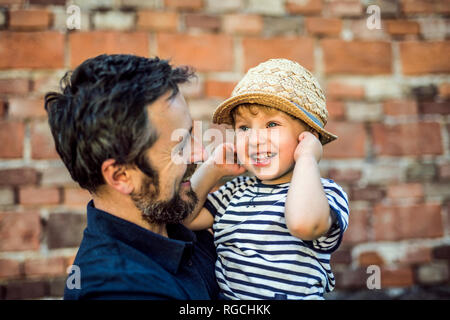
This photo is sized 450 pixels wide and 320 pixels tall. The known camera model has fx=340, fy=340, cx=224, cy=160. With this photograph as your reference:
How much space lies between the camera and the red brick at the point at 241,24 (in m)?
2.01

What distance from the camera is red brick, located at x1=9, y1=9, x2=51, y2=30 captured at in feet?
6.26

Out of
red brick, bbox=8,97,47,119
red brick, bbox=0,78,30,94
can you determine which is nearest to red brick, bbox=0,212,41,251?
red brick, bbox=8,97,47,119

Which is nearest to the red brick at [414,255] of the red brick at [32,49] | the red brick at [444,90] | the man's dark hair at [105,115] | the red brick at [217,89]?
the red brick at [444,90]

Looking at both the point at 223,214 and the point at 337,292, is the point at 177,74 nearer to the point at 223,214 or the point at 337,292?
the point at 223,214

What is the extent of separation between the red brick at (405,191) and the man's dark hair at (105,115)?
1524mm

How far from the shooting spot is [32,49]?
191cm

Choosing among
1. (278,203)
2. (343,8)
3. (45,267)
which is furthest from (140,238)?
(343,8)

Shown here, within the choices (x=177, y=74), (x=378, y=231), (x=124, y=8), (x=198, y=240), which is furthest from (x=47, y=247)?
(x=378, y=231)

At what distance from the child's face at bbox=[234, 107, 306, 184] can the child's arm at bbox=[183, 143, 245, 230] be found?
202 mm

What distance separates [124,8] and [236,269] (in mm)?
1559

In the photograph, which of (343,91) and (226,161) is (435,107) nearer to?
(343,91)

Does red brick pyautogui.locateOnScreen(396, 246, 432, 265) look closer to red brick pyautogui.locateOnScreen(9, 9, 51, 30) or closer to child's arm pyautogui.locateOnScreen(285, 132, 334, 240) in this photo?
child's arm pyautogui.locateOnScreen(285, 132, 334, 240)

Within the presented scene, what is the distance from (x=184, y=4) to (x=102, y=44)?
0.53 metres

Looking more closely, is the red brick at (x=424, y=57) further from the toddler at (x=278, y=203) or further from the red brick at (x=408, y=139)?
the toddler at (x=278, y=203)
